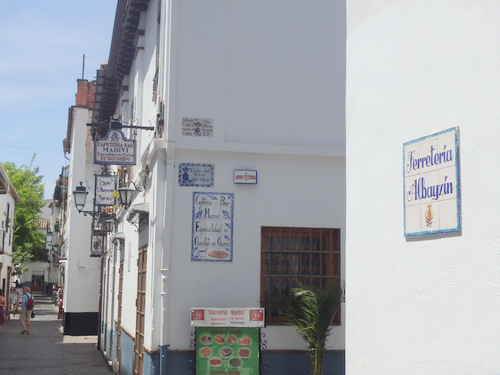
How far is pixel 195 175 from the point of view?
10.8 meters

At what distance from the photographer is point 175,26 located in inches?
431

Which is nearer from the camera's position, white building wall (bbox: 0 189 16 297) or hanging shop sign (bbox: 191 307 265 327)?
hanging shop sign (bbox: 191 307 265 327)

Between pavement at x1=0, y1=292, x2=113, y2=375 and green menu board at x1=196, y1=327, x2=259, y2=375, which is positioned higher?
green menu board at x1=196, y1=327, x2=259, y2=375

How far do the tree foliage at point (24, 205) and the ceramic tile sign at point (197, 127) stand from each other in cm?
3640

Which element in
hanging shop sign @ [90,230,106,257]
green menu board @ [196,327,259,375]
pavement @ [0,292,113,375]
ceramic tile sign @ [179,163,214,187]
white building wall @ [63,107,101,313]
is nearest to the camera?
green menu board @ [196,327,259,375]

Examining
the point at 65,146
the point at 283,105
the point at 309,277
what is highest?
the point at 65,146

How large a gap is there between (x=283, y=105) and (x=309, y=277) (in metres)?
2.65

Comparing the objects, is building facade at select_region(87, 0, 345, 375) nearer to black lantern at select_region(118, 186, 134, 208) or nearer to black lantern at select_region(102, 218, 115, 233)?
black lantern at select_region(118, 186, 134, 208)

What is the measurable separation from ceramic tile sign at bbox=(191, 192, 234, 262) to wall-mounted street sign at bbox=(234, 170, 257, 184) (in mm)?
320
